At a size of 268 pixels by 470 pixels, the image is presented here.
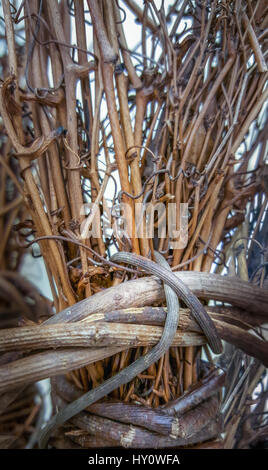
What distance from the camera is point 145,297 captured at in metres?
0.39

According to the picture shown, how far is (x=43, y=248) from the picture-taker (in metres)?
0.42

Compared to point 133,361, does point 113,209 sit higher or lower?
higher

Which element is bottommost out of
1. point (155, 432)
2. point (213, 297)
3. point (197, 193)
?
point (155, 432)

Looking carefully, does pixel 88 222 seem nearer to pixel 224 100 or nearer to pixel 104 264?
pixel 104 264

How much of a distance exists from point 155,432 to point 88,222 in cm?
22

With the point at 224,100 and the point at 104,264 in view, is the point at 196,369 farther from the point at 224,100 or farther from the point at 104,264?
the point at 224,100

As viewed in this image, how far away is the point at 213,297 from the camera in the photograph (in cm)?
42

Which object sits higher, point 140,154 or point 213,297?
point 140,154

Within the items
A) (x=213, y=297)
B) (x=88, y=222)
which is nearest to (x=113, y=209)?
(x=88, y=222)

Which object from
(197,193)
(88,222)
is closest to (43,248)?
(88,222)

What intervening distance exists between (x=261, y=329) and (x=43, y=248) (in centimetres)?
26

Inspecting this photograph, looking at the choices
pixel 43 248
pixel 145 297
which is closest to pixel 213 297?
pixel 145 297

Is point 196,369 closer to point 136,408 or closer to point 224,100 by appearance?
point 136,408

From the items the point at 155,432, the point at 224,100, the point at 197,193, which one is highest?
the point at 224,100
